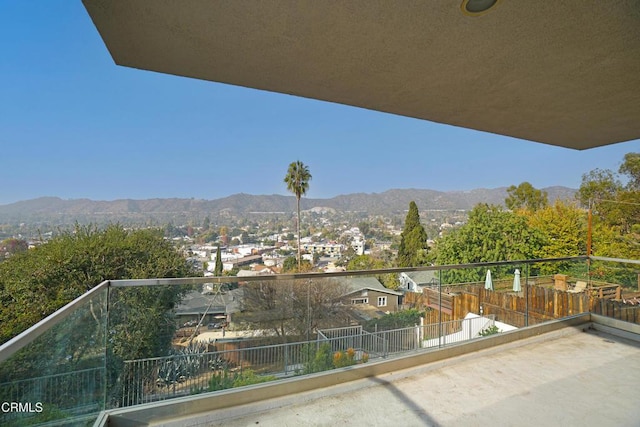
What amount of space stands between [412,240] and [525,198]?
8.39 metres

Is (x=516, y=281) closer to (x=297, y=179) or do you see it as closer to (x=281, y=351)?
(x=281, y=351)

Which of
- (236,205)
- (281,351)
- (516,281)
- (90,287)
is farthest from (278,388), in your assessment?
(236,205)

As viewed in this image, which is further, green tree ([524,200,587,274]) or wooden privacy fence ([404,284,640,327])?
green tree ([524,200,587,274])

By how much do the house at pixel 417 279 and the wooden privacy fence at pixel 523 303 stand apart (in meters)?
0.06

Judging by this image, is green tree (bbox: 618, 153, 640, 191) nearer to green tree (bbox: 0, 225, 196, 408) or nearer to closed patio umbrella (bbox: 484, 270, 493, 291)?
closed patio umbrella (bbox: 484, 270, 493, 291)

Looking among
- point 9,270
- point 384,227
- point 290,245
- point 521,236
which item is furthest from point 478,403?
point 384,227

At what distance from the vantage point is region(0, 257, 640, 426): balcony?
155cm

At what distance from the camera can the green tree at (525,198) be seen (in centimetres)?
2111

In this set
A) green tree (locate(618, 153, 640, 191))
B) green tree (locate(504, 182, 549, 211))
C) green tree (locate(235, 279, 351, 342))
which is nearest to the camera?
green tree (locate(235, 279, 351, 342))

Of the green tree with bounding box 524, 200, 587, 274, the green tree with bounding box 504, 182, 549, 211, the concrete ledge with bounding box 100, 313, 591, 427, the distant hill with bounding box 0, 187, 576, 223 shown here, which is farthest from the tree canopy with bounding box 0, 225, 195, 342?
the green tree with bounding box 504, 182, 549, 211

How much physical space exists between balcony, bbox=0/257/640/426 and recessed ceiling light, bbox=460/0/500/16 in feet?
6.63

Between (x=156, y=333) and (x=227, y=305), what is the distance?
21.6 inches

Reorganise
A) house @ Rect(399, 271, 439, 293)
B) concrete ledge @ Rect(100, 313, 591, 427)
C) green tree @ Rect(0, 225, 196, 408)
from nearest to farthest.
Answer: green tree @ Rect(0, 225, 196, 408) < concrete ledge @ Rect(100, 313, 591, 427) < house @ Rect(399, 271, 439, 293)

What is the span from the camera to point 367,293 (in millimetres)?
2830
